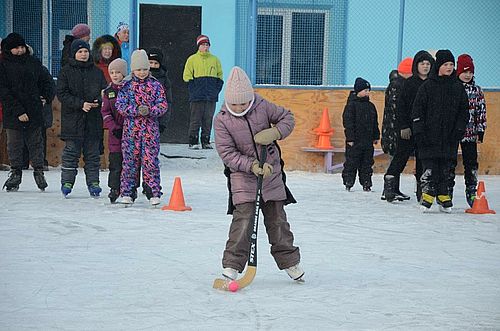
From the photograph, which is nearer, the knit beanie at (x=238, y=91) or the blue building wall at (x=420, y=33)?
the knit beanie at (x=238, y=91)

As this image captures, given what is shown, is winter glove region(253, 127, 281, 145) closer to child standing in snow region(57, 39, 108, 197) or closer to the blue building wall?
child standing in snow region(57, 39, 108, 197)

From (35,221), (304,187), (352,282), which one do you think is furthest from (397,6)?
(352,282)

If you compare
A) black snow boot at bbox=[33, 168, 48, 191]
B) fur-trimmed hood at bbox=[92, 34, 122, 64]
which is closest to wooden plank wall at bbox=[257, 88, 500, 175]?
fur-trimmed hood at bbox=[92, 34, 122, 64]

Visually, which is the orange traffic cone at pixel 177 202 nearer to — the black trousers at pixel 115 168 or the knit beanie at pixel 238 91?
the black trousers at pixel 115 168

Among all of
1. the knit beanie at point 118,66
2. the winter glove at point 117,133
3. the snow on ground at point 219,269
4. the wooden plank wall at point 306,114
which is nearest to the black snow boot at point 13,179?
the snow on ground at point 219,269

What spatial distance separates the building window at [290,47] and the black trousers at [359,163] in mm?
2754

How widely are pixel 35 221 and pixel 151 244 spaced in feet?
5.02

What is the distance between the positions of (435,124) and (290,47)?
5120 mm

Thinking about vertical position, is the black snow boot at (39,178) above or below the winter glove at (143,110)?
below

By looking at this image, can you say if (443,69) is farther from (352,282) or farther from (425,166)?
(352,282)

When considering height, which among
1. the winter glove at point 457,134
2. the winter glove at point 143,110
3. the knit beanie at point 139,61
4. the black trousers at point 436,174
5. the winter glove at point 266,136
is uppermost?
the knit beanie at point 139,61

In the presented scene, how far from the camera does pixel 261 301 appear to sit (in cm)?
538

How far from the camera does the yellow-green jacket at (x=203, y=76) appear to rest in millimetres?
15602

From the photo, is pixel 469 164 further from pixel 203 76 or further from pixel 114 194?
pixel 203 76
